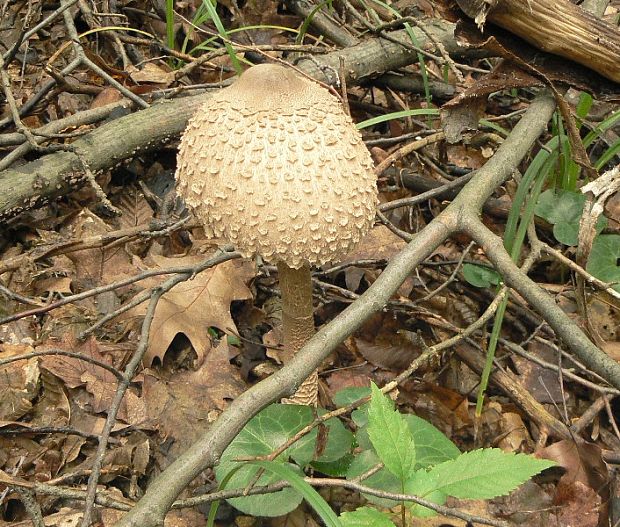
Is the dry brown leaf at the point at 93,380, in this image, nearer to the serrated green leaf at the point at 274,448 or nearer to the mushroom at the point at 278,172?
the serrated green leaf at the point at 274,448

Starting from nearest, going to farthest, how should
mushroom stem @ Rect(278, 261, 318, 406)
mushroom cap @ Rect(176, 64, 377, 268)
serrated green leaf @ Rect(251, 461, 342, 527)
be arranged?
serrated green leaf @ Rect(251, 461, 342, 527)
mushroom cap @ Rect(176, 64, 377, 268)
mushroom stem @ Rect(278, 261, 318, 406)

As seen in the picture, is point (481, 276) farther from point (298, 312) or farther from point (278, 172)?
point (278, 172)

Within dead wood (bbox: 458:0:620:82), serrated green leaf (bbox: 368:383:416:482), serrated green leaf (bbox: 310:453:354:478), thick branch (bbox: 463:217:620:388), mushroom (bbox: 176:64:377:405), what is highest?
dead wood (bbox: 458:0:620:82)

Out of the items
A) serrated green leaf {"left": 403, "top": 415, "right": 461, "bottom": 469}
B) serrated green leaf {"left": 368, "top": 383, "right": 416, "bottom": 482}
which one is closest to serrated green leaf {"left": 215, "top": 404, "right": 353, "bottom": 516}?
serrated green leaf {"left": 403, "top": 415, "right": 461, "bottom": 469}

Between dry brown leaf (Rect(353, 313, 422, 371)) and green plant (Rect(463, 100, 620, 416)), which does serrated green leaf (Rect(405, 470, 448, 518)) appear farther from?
green plant (Rect(463, 100, 620, 416))

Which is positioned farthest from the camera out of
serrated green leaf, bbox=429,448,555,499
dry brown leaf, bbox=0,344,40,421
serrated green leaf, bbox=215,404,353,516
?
dry brown leaf, bbox=0,344,40,421

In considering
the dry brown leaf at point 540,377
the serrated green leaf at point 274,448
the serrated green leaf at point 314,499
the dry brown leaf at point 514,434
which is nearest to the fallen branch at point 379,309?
the serrated green leaf at point 314,499

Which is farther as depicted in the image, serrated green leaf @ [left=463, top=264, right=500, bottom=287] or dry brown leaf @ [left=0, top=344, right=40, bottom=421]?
serrated green leaf @ [left=463, top=264, right=500, bottom=287]
